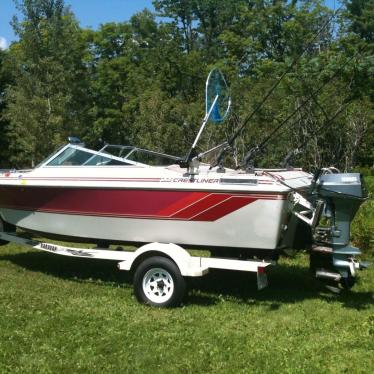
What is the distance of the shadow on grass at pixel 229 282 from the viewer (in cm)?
704

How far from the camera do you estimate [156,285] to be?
6.71 metres

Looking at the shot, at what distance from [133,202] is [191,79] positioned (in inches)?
1152

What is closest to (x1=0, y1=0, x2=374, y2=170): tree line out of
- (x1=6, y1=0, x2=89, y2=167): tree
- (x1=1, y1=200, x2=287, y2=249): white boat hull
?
(x1=6, y1=0, x2=89, y2=167): tree

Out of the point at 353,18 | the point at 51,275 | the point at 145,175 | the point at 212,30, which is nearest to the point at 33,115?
the point at 51,275

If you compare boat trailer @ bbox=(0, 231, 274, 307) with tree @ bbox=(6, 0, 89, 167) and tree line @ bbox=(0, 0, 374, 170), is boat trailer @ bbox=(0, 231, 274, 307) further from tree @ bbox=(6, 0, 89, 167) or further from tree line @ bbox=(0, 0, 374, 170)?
tree @ bbox=(6, 0, 89, 167)

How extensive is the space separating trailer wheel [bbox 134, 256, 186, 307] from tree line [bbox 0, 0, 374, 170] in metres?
2.61

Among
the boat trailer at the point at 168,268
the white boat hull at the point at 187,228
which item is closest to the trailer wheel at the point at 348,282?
the boat trailer at the point at 168,268

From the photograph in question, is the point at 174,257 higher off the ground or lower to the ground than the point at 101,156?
lower

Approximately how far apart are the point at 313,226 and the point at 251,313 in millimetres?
1288

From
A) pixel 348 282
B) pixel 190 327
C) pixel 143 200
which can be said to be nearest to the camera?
pixel 190 327

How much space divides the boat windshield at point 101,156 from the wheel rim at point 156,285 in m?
1.61

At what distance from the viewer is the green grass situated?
4.84m

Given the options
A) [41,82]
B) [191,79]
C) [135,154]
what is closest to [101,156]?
[135,154]

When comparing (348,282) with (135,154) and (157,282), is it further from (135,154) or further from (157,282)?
(135,154)
